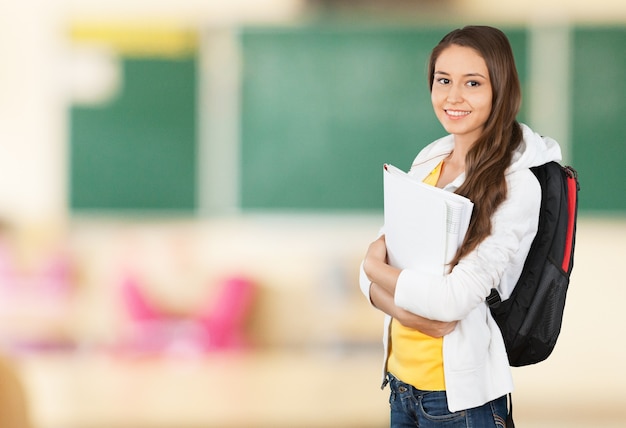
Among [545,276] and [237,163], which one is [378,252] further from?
[237,163]

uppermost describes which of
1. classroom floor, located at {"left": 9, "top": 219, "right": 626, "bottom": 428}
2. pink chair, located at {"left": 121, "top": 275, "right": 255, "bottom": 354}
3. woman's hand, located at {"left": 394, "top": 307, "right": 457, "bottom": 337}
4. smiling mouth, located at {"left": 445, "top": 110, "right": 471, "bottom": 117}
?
smiling mouth, located at {"left": 445, "top": 110, "right": 471, "bottom": 117}

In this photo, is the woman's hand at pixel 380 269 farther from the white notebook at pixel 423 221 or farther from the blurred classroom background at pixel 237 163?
the blurred classroom background at pixel 237 163

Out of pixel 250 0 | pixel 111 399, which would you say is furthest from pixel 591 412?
pixel 250 0

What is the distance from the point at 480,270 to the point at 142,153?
4.40 metres

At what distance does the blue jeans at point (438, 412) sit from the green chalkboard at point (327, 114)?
4.01 metres

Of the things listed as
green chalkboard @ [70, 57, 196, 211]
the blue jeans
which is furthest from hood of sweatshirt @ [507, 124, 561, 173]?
green chalkboard @ [70, 57, 196, 211]

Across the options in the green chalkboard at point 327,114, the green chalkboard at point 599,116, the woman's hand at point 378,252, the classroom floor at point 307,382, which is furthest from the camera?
the green chalkboard at point 327,114

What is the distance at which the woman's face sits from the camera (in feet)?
4.30

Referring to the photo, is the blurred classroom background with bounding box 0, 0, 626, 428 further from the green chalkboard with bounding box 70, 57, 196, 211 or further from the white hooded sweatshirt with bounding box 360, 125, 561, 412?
the white hooded sweatshirt with bounding box 360, 125, 561, 412

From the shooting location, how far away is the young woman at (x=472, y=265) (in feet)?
4.14

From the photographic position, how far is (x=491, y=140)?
1.32 m

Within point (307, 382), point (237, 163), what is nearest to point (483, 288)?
point (307, 382)

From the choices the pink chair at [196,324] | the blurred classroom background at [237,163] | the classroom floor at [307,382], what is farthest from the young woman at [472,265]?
the pink chair at [196,324]

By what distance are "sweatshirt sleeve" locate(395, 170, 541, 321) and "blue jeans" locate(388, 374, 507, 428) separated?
14 cm
